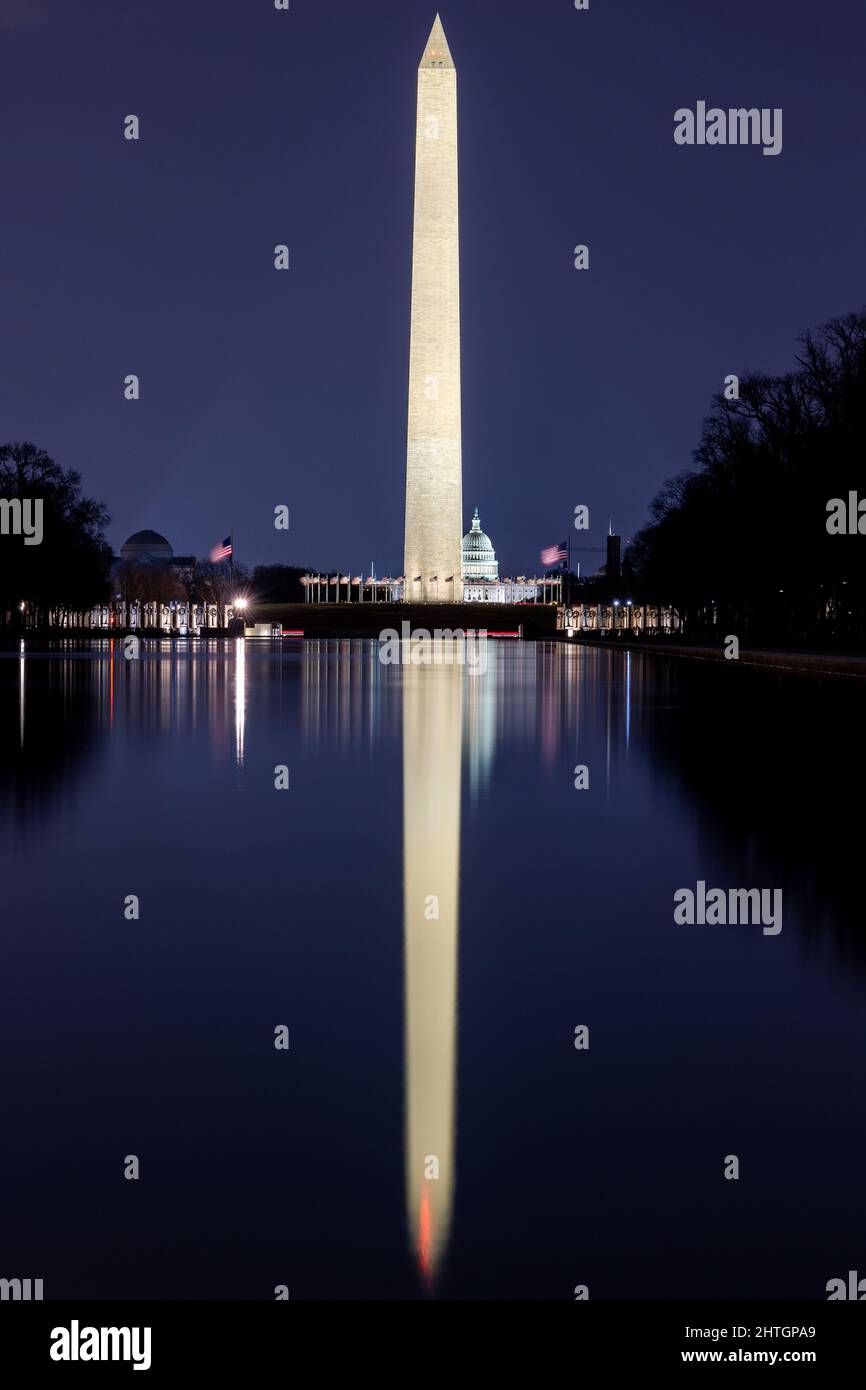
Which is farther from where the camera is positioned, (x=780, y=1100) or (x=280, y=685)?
(x=280, y=685)

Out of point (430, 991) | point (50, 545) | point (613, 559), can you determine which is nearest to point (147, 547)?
point (613, 559)

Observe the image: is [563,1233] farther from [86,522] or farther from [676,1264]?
[86,522]

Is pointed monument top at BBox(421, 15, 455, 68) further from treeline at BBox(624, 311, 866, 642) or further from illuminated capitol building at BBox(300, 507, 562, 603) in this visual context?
illuminated capitol building at BBox(300, 507, 562, 603)

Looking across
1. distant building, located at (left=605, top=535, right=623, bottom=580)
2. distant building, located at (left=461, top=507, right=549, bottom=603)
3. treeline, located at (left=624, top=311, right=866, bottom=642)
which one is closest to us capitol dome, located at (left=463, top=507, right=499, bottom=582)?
distant building, located at (left=461, top=507, right=549, bottom=603)

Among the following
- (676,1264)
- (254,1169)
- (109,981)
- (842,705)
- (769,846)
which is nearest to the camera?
(676,1264)

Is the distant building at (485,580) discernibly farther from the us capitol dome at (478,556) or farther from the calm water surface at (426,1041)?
the calm water surface at (426,1041)

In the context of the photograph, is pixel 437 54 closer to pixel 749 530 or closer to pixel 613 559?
pixel 749 530

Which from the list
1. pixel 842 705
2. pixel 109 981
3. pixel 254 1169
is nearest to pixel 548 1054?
pixel 254 1169
